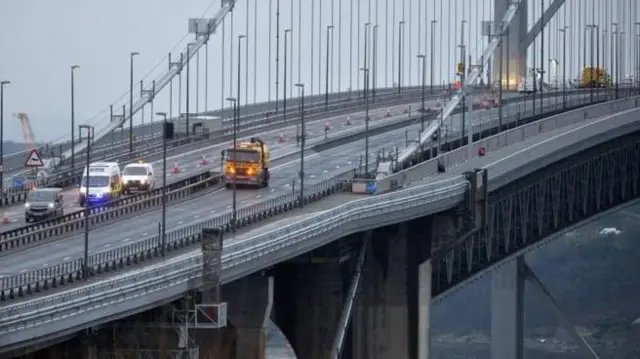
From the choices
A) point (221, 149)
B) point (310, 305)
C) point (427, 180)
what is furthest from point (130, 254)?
point (221, 149)

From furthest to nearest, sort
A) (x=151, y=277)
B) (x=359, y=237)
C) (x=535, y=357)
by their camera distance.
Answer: (x=535, y=357)
(x=359, y=237)
(x=151, y=277)

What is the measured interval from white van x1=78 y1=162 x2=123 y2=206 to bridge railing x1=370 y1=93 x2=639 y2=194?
908cm

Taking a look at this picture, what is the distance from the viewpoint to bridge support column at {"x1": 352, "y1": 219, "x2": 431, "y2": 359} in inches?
3231

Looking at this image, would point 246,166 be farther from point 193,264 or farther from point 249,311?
point 193,264

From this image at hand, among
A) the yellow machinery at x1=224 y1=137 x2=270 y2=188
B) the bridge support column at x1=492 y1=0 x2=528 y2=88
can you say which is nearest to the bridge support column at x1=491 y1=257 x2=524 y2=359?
the yellow machinery at x1=224 y1=137 x2=270 y2=188

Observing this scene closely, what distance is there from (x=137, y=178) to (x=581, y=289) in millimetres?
101384

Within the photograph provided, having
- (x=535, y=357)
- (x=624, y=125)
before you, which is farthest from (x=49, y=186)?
(x=535, y=357)

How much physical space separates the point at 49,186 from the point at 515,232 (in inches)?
1025

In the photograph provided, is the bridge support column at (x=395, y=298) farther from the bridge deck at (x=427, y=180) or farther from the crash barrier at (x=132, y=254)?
the crash barrier at (x=132, y=254)

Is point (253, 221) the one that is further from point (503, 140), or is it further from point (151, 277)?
point (503, 140)

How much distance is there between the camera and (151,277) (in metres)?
55.0

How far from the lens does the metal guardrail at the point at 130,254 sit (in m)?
55.0

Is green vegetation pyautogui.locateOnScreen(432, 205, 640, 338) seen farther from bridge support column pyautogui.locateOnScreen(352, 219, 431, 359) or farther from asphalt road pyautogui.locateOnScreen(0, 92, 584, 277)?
bridge support column pyautogui.locateOnScreen(352, 219, 431, 359)

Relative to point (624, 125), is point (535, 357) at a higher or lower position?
lower
